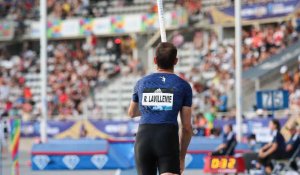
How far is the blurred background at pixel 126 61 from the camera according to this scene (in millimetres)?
33456

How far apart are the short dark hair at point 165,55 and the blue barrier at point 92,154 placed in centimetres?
1605

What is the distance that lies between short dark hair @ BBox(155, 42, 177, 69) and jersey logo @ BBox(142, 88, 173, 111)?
9.3 inches

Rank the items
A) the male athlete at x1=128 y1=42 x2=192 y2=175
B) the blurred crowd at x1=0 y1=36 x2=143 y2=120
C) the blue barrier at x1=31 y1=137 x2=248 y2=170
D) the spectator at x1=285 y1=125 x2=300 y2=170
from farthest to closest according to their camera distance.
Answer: the blurred crowd at x1=0 y1=36 x2=143 y2=120, the blue barrier at x1=31 y1=137 x2=248 y2=170, the spectator at x1=285 y1=125 x2=300 y2=170, the male athlete at x1=128 y1=42 x2=192 y2=175

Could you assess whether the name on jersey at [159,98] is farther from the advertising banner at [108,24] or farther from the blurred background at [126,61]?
the advertising banner at [108,24]

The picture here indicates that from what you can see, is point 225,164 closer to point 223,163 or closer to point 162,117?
point 223,163

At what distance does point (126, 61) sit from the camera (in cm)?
4159

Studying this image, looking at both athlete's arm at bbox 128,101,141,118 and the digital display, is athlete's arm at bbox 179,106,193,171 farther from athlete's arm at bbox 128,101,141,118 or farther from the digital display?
the digital display

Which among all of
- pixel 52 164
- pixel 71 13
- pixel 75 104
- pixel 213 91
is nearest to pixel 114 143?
pixel 52 164

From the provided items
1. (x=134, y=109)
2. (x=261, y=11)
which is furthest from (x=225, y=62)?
(x=134, y=109)

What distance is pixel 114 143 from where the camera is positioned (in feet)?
81.7

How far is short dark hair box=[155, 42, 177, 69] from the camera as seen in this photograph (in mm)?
8273

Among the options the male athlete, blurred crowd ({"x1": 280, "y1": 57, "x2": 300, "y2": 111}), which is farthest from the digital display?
the male athlete

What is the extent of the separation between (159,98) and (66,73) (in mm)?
33440

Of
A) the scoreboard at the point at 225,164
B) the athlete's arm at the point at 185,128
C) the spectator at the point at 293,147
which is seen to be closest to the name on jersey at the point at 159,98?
the athlete's arm at the point at 185,128
